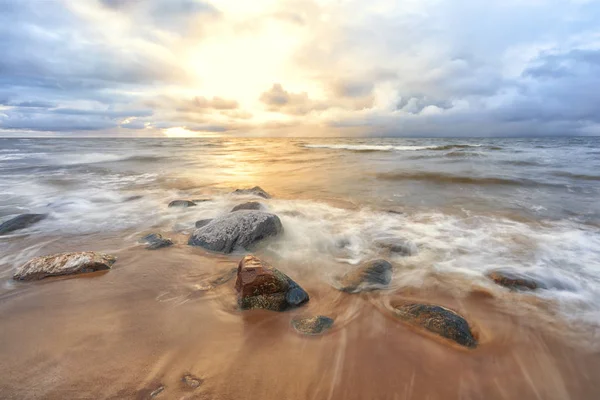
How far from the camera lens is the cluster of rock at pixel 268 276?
2.74 meters

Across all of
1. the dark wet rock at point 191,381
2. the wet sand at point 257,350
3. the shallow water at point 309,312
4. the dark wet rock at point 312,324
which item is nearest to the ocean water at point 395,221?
the shallow water at point 309,312

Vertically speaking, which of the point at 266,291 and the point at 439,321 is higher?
the point at 266,291

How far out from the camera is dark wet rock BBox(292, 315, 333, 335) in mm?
2693

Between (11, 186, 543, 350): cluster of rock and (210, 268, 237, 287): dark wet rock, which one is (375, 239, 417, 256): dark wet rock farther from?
(210, 268, 237, 287): dark wet rock

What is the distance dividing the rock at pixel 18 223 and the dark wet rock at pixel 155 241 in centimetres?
279

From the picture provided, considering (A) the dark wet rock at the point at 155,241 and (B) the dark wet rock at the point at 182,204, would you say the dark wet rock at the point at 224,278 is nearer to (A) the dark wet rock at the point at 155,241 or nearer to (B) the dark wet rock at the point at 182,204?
(A) the dark wet rock at the point at 155,241

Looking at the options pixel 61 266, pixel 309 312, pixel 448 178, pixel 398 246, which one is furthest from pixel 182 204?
pixel 448 178

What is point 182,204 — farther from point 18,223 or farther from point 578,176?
point 578,176

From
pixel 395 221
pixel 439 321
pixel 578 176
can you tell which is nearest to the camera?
pixel 439 321

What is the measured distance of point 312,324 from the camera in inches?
109

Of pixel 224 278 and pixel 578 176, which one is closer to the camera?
pixel 224 278

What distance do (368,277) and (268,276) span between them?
1.33 meters

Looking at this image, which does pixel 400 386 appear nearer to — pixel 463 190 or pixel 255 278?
pixel 255 278

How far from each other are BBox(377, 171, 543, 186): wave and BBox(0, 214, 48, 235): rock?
1123cm
